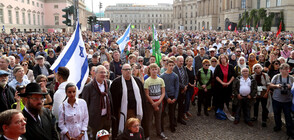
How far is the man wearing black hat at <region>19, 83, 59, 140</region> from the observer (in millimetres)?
3271

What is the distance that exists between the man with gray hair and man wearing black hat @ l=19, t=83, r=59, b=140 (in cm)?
526

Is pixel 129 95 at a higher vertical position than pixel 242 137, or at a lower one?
higher

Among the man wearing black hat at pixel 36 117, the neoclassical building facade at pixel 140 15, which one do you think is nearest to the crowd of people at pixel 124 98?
the man wearing black hat at pixel 36 117

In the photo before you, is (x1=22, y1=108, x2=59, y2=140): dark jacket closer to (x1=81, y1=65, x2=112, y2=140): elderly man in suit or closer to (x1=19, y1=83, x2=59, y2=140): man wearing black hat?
(x1=19, y1=83, x2=59, y2=140): man wearing black hat

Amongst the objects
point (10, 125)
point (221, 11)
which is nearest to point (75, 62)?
point (10, 125)

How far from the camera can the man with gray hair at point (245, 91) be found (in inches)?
263

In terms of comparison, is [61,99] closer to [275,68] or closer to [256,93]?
[256,93]

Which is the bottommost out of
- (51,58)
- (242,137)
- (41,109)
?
(242,137)

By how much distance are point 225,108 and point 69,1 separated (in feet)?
207

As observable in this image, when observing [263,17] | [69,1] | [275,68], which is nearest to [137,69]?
[275,68]

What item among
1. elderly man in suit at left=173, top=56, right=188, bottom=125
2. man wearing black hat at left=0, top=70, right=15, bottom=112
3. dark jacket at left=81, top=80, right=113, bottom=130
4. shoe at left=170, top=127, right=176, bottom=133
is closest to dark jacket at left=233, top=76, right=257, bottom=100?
elderly man in suit at left=173, top=56, right=188, bottom=125

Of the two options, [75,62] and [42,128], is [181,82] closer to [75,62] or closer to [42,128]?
[75,62]

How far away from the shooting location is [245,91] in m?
6.70

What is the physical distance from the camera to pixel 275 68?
7180mm
